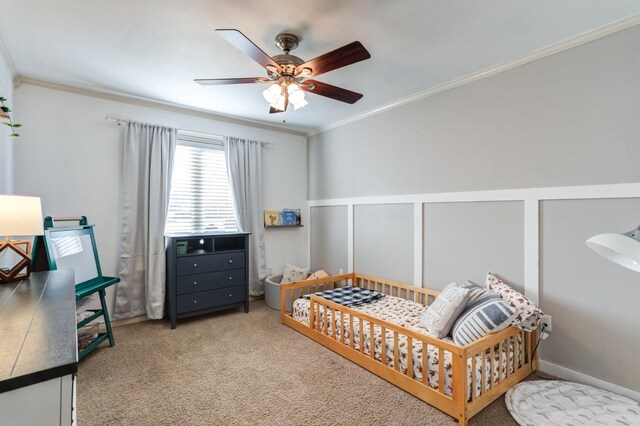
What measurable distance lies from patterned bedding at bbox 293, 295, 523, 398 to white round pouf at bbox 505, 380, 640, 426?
0.54 feet

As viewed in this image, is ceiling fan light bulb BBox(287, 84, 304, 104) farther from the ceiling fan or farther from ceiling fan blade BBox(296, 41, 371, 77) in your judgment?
ceiling fan blade BBox(296, 41, 371, 77)

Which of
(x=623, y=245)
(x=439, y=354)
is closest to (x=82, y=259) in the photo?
(x=439, y=354)

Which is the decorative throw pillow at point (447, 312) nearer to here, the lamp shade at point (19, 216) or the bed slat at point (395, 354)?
the bed slat at point (395, 354)

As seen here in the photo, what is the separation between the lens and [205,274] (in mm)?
3412

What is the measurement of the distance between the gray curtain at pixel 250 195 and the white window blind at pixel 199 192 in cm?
13

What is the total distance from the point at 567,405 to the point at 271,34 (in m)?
3.06

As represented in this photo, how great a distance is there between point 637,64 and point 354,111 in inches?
94.7

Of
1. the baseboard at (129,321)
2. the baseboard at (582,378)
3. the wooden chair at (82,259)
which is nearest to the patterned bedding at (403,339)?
the baseboard at (582,378)

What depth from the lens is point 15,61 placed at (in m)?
2.49

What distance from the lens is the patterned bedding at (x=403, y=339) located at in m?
1.97

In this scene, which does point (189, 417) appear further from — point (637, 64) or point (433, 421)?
point (637, 64)

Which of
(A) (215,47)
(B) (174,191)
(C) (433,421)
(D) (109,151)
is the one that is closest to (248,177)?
(B) (174,191)

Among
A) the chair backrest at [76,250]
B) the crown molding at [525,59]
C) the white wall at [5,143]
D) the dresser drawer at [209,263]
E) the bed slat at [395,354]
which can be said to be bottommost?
the bed slat at [395,354]

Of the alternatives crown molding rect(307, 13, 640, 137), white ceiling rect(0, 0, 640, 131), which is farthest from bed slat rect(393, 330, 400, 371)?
crown molding rect(307, 13, 640, 137)
